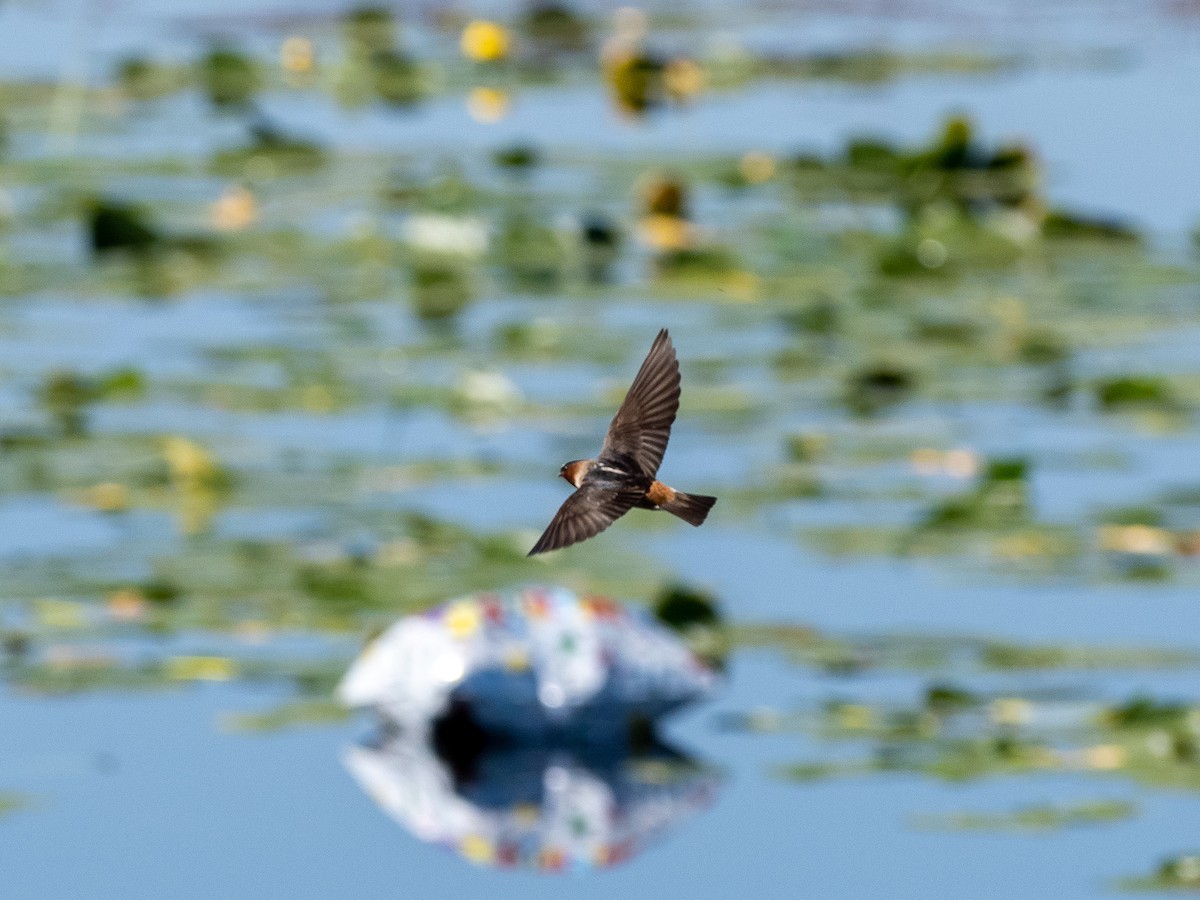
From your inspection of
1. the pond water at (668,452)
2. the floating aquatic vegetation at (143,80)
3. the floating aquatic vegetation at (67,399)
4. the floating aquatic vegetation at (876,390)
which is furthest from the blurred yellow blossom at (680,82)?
the floating aquatic vegetation at (67,399)

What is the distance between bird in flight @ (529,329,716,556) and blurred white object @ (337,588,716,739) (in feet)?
8.22

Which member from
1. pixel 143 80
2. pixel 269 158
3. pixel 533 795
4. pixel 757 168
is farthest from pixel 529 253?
pixel 143 80

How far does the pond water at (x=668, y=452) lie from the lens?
392 centimetres

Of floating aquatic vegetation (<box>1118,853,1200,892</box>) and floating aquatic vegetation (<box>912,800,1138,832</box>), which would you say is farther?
floating aquatic vegetation (<box>912,800,1138,832</box>)

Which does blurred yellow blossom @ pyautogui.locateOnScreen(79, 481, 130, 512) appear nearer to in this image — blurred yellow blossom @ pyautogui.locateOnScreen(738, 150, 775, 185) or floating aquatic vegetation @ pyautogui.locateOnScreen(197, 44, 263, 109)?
blurred yellow blossom @ pyautogui.locateOnScreen(738, 150, 775, 185)

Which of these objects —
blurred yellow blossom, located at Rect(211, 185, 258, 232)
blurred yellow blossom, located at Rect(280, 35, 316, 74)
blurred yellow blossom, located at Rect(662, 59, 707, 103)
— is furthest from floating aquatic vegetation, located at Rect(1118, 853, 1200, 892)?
blurred yellow blossom, located at Rect(280, 35, 316, 74)

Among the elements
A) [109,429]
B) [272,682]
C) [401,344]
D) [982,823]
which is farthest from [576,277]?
[982,823]

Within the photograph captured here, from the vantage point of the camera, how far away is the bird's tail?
4.81 ft

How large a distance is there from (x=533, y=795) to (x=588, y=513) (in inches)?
98.9

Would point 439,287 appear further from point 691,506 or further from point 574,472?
point 691,506

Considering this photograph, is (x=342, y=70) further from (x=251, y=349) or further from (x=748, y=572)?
(x=748, y=572)

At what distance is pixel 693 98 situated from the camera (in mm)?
9008

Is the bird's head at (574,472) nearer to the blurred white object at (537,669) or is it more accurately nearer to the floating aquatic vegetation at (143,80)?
the blurred white object at (537,669)

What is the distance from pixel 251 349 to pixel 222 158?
7.43ft
